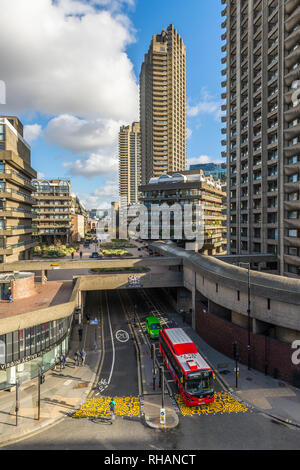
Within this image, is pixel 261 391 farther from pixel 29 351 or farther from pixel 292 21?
pixel 292 21

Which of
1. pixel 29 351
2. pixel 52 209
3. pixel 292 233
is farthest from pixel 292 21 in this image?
pixel 52 209

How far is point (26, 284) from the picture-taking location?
32.6m

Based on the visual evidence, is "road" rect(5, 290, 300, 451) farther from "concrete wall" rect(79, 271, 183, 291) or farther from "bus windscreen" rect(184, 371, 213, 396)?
"concrete wall" rect(79, 271, 183, 291)

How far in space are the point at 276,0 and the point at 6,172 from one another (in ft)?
191

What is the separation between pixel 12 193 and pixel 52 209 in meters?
59.2

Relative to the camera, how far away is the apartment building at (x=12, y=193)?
47.3 m

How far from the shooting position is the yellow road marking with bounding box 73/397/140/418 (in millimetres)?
20116

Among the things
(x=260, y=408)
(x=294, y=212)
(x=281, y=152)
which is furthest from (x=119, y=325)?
(x=281, y=152)

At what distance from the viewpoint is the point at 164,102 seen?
5482 inches

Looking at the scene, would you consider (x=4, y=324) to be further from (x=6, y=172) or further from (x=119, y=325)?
(x=6, y=172)

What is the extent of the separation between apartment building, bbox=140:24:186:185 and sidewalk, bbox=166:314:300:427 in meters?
122

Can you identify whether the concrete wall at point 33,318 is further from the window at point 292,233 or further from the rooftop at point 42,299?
the window at point 292,233

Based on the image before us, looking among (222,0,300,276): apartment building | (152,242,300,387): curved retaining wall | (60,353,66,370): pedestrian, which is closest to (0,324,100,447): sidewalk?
(60,353,66,370): pedestrian

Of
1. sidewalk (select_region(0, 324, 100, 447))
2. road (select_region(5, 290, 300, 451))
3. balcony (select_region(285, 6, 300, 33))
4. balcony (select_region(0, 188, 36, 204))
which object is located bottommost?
sidewalk (select_region(0, 324, 100, 447))
